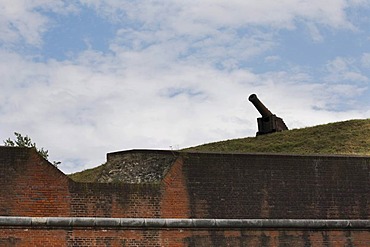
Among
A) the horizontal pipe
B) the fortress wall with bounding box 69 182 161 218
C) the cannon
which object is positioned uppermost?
Result: the cannon

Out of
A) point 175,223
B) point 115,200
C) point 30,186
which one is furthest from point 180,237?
point 30,186

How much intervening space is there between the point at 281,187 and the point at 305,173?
53 centimetres

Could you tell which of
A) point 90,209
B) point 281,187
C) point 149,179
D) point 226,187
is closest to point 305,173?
point 281,187

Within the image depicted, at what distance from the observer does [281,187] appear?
39.5 feet

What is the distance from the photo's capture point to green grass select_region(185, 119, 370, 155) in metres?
21.2

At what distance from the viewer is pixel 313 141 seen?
73.5 ft

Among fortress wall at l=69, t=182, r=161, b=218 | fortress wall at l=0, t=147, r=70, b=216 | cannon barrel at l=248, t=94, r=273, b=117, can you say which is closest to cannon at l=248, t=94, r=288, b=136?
cannon barrel at l=248, t=94, r=273, b=117

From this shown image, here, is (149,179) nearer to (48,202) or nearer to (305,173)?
(48,202)

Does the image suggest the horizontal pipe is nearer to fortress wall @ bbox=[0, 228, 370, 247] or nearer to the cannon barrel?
fortress wall @ bbox=[0, 228, 370, 247]

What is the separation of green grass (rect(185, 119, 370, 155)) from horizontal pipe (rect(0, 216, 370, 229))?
8468mm

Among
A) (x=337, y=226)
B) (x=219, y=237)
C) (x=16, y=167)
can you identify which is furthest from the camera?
(x=337, y=226)

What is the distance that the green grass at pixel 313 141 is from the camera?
21203 mm

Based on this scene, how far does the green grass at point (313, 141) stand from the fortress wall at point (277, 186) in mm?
7895

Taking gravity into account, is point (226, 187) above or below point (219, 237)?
above
